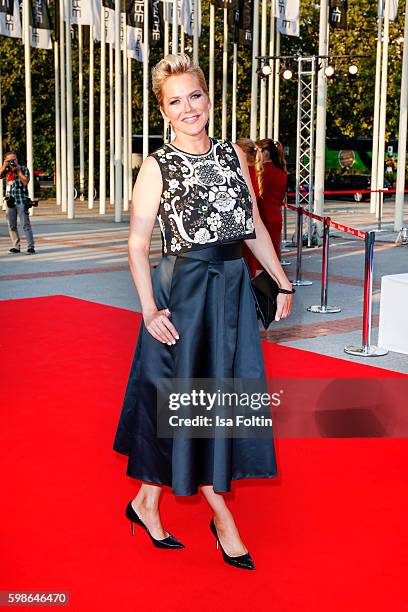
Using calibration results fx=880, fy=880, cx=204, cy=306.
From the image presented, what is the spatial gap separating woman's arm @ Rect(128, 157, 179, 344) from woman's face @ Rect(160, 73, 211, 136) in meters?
0.20

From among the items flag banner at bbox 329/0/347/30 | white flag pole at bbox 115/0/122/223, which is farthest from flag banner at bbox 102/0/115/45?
flag banner at bbox 329/0/347/30

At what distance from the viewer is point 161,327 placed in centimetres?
348

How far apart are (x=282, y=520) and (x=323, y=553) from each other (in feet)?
1.29

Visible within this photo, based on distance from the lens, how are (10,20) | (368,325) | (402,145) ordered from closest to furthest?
1. (368,325)
2. (402,145)
3. (10,20)

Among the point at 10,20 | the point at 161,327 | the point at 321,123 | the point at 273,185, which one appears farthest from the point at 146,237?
the point at 10,20

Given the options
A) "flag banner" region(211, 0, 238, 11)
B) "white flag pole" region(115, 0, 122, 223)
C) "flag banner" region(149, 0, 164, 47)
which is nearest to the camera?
"white flag pole" region(115, 0, 122, 223)

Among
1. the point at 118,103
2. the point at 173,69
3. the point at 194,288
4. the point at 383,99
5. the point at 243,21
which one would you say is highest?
the point at 243,21

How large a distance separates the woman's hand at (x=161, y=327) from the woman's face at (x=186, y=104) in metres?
0.74

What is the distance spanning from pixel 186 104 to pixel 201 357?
1.02 metres

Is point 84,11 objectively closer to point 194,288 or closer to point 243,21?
point 243,21

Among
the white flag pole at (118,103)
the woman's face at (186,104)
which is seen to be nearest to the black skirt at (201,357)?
the woman's face at (186,104)

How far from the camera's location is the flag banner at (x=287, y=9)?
26797 mm

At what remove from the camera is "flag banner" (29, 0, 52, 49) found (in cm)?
2717

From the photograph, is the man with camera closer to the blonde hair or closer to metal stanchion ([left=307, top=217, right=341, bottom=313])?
metal stanchion ([left=307, top=217, right=341, bottom=313])
